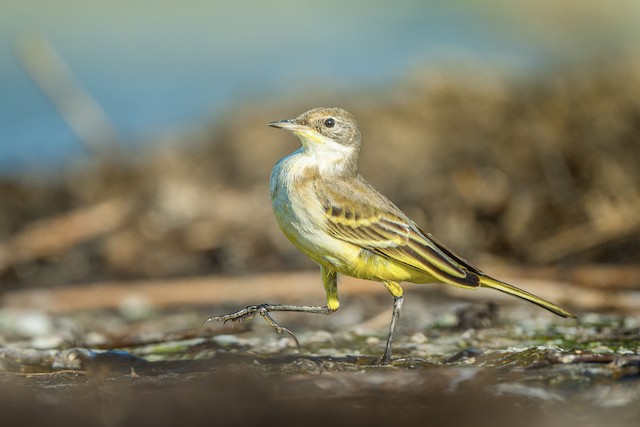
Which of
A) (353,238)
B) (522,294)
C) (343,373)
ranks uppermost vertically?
(353,238)

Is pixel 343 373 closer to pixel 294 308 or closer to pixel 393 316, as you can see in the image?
pixel 393 316

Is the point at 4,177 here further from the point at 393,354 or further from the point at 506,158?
the point at 393,354

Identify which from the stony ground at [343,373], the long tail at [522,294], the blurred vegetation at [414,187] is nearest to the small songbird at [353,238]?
the long tail at [522,294]

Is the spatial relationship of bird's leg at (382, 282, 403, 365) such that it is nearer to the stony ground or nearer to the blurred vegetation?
the stony ground

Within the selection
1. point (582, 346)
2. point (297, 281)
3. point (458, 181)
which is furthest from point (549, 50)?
point (582, 346)

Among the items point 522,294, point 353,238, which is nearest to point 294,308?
point 353,238

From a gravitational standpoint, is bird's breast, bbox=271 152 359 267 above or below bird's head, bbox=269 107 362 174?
below

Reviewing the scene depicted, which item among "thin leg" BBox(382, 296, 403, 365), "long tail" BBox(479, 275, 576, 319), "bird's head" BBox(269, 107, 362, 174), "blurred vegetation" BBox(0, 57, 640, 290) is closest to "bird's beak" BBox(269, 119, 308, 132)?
"bird's head" BBox(269, 107, 362, 174)

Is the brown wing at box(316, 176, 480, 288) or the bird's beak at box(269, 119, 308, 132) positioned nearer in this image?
the brown wing at box(316, 176, 480, 288)
